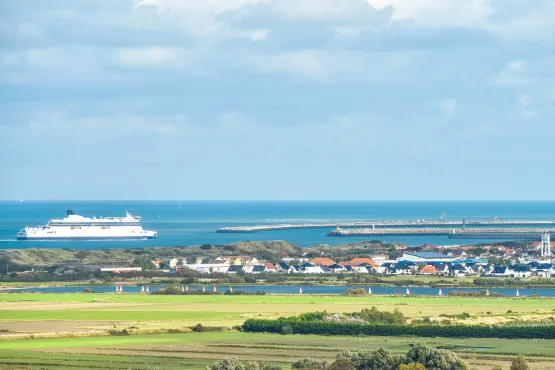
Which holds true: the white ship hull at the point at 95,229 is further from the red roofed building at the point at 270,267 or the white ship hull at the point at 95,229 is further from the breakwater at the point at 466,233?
the red roofed building at the point at 270,267

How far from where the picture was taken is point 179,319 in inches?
1959

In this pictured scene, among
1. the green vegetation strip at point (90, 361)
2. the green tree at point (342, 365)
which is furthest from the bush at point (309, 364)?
the green vegetation strip at point (90, 361)

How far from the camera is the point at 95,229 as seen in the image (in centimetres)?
16238

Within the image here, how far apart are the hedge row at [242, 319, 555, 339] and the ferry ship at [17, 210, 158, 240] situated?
116 meters

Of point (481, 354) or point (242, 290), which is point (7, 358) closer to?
point (481, 354)

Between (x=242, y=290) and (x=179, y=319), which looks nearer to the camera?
(x=179, y=319)

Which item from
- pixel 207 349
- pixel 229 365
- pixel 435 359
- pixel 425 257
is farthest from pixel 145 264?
pixel 435 359

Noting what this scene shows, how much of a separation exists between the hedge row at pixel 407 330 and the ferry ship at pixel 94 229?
116 meters

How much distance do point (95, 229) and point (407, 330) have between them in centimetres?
12257

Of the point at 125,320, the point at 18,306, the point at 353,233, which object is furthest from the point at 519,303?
the point at 353,233

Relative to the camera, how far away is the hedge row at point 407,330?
142ft

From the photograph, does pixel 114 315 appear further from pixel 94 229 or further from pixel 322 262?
pixel 94 229

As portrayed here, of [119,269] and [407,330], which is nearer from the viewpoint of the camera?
[407,330]

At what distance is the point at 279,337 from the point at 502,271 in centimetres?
4563
